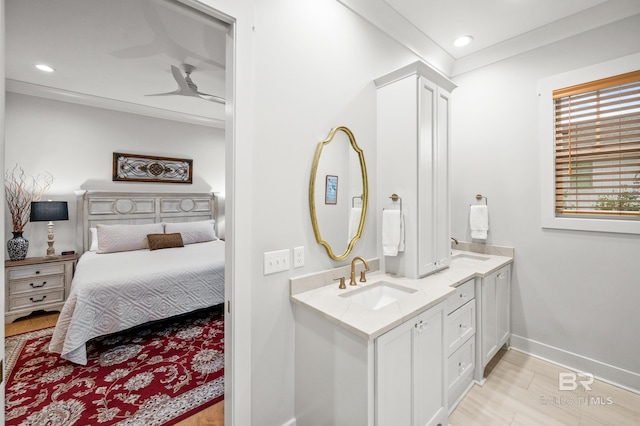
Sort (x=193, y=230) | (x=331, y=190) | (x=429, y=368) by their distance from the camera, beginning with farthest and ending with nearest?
1. (x=193, y=230)
2. (x=331, y=190)
3. (x=429, y=368)

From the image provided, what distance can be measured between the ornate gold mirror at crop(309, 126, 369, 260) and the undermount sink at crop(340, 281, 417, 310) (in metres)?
0.25

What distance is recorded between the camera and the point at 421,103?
1.89 m

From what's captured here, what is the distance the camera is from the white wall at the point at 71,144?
3.51 metres

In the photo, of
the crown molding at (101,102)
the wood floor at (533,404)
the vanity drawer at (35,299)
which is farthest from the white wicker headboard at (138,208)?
the wood floor at (533,404)

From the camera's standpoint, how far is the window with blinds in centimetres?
202

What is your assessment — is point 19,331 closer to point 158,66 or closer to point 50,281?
point 50,281

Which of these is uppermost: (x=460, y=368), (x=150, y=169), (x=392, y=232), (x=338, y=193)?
(x=150, y=169)

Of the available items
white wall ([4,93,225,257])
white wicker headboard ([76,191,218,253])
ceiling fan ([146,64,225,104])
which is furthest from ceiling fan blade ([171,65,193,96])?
white wicker headboard ([76,191,218,253])

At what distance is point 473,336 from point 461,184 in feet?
4.88

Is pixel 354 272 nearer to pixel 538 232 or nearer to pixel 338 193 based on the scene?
pixel 338 193

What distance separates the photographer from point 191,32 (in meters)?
2.25

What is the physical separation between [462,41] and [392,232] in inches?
76.1

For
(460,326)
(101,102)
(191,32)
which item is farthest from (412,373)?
(101,102)

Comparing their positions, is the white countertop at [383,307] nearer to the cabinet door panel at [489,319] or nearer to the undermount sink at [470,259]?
the cabinet door panel at [489,319]
